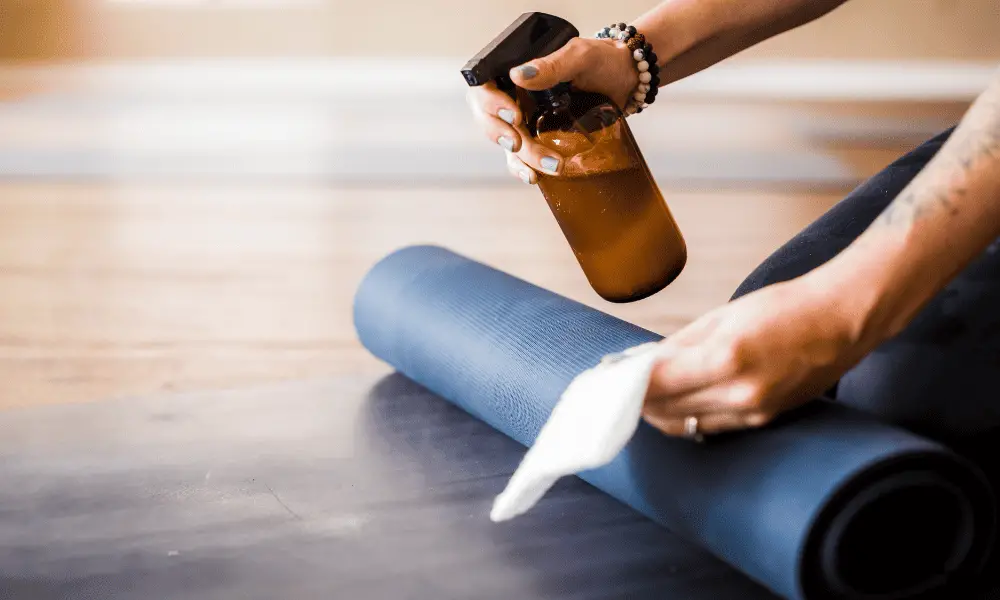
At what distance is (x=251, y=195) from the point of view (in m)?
3.86

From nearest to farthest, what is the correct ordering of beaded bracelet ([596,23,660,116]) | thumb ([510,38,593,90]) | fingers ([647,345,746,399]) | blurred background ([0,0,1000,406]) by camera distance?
fingers ([647,345,746,399]) < thumb ([510,38,593,90]) < beaded bracelet ([596,23,660,116]) < blurred background ([0,0,1000,406])

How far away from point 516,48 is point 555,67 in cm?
4

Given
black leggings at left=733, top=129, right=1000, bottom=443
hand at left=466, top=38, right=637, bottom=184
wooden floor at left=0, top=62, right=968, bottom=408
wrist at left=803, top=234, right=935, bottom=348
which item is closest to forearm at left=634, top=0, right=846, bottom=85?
hand at left=466, top=38, right=637, bottom=184

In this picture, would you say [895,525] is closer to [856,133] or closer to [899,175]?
[899,175]

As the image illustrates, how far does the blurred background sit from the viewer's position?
219cm

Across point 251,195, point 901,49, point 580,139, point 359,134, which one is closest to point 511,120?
point 580,139

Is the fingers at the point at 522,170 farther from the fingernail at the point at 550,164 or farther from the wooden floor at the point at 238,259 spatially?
the wooden floor at the point at 238,259

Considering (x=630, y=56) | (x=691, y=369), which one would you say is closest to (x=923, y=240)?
(x=691, y=369)

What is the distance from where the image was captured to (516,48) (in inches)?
37.8

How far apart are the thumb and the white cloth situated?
0.88 ft

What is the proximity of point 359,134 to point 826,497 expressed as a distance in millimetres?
4496

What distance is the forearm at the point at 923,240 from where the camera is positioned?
2.43 ft

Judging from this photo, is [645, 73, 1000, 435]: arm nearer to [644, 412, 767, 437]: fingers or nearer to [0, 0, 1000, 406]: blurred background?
[644, 412, 767, 437]: fingers

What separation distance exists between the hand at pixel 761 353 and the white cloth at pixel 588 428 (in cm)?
2
